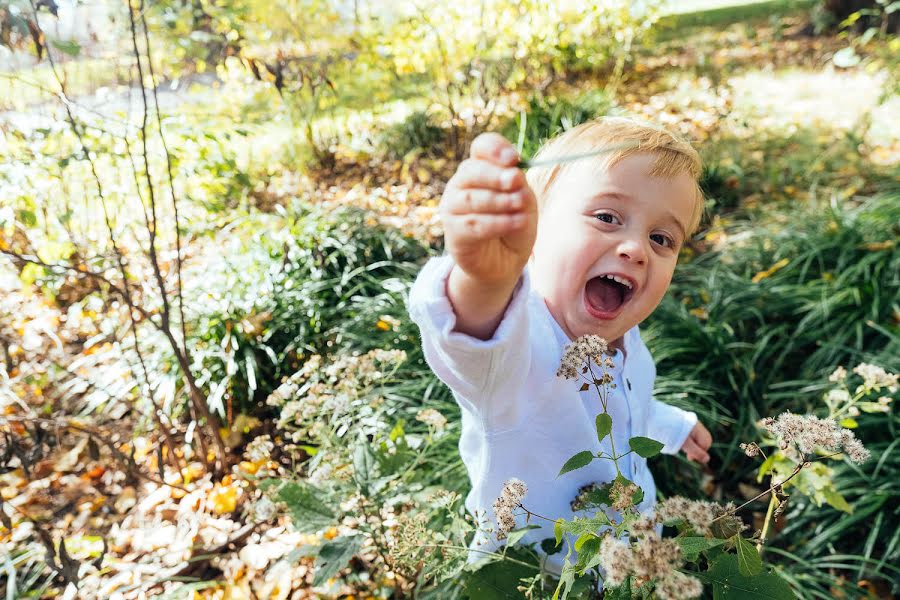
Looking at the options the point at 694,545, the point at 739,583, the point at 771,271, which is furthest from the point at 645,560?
the point at 771,271

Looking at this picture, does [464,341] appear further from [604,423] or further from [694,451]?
[694,451]

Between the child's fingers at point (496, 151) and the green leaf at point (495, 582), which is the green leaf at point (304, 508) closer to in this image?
the green leaf at point (495, 582)

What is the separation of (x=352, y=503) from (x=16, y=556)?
1.56 meters

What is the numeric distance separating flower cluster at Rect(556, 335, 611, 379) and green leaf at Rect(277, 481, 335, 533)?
0.86 metres

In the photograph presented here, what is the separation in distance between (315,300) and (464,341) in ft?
8.41

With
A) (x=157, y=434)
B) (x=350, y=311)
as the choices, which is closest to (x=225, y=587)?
(x=157, y=434)

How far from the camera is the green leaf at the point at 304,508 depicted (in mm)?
1522

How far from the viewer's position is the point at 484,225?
0.78m

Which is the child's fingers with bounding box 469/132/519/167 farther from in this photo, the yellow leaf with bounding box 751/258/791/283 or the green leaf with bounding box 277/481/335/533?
the yellow leaf with bounding box 751/258/791/283

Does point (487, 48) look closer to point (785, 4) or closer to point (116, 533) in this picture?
point (116, 533)

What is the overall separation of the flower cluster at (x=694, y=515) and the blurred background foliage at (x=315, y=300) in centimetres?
42

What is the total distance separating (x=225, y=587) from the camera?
2.17 m

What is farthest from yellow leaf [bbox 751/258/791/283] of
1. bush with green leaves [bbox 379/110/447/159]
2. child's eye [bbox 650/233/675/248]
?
bush with green leaves [bbox 379/110/447/159]

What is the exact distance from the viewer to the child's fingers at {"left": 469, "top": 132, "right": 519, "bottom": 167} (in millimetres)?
781
